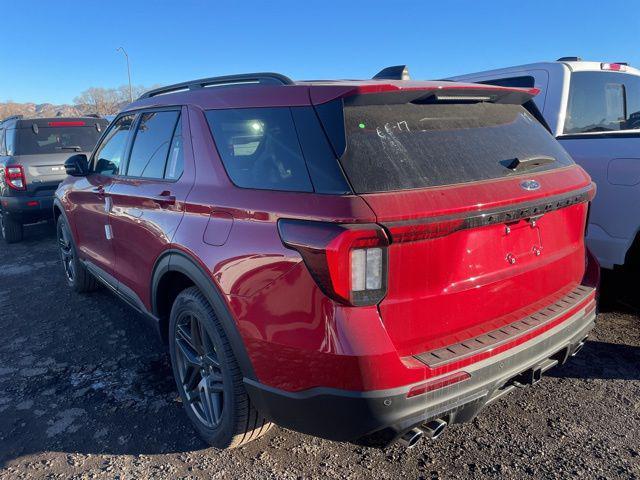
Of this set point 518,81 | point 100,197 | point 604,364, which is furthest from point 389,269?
point 518,81

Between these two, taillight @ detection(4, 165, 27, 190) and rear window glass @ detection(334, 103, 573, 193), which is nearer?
rear window glass @ detection(334, 103, 573, 193)

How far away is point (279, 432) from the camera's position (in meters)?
2.79

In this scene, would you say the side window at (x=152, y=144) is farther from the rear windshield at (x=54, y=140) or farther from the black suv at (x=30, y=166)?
the rear windshield at (x=54, y=140)

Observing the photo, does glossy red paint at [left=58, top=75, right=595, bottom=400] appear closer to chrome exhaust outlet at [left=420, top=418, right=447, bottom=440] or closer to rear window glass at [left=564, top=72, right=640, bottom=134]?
chrome exhaust outlet at [left=420, top=418, right=447, bottom=440]

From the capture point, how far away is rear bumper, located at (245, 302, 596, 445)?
6.10ft

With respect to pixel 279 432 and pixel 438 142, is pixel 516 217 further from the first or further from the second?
pixel 279 432

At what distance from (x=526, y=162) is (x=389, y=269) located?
1008 millimetres

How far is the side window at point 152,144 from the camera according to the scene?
120 inches

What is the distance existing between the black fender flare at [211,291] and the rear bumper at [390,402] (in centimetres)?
11

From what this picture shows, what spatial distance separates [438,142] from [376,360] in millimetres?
997

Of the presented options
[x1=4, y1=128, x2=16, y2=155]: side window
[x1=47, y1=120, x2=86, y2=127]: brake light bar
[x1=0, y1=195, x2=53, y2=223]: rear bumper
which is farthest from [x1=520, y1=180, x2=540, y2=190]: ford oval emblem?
[x1=47, y1=120, x2=86, y2=127]: brake light bar

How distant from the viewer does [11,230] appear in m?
7.68

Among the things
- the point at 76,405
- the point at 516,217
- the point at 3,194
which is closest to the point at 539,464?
the point at 516,217

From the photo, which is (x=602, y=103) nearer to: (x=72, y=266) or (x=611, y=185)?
(x=611, y=185)
